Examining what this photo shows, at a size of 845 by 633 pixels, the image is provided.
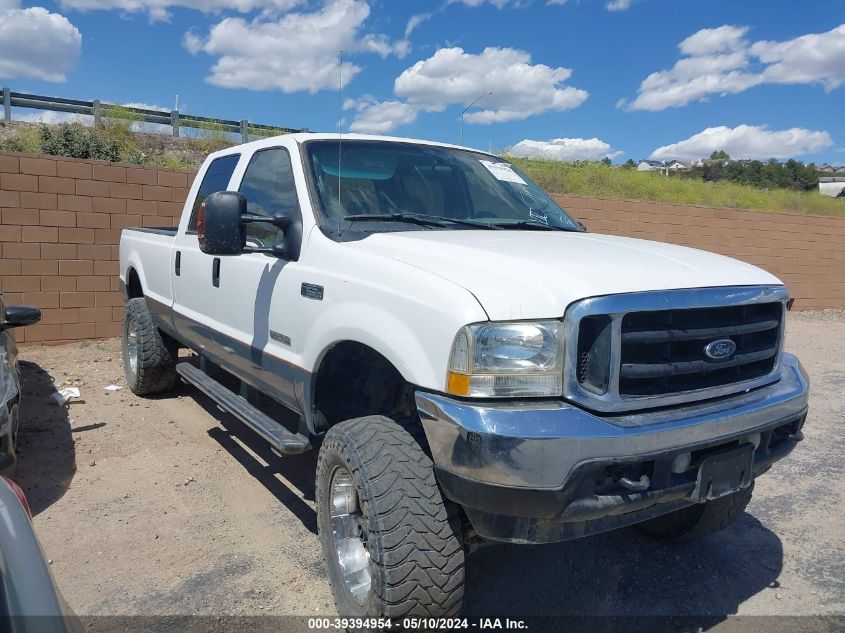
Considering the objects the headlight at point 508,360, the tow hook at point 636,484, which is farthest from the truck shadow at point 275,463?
the tow hook at point 636,484

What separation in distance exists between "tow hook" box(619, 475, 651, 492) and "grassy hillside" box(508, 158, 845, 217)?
13.2 meters

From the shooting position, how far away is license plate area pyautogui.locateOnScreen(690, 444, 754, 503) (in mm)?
2475

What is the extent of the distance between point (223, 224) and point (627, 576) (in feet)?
8.65

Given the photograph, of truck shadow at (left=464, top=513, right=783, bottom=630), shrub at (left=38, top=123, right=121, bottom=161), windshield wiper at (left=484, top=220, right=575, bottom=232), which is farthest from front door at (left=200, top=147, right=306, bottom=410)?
shrub at (left=38, top=123, right=121, bottom=161)

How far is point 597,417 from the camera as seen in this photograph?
2305mm

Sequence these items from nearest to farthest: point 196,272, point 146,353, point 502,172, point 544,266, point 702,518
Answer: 1. point 544,266
2. point 702,518
3. point 502,172
4. point 196,272
5. point 146,353

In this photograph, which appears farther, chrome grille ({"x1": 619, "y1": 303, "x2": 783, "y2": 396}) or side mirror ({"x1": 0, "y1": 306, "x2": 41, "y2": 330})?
side mirror ({"x1": 0, "y1": 306, "x2": 41, "y2": 330})

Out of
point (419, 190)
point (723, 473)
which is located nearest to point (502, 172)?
point (419, 190)

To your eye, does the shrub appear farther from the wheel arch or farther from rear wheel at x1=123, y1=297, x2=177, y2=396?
the wheel arch

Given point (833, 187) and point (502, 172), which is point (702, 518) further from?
point (833, 187)

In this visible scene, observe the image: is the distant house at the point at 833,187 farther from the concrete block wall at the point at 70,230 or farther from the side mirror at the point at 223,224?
the side mirror at the point at 223,224

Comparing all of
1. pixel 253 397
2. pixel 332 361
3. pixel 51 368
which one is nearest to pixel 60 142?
pixel 51 368

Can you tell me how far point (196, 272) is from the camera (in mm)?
4562

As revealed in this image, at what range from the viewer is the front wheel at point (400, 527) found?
2410mm
